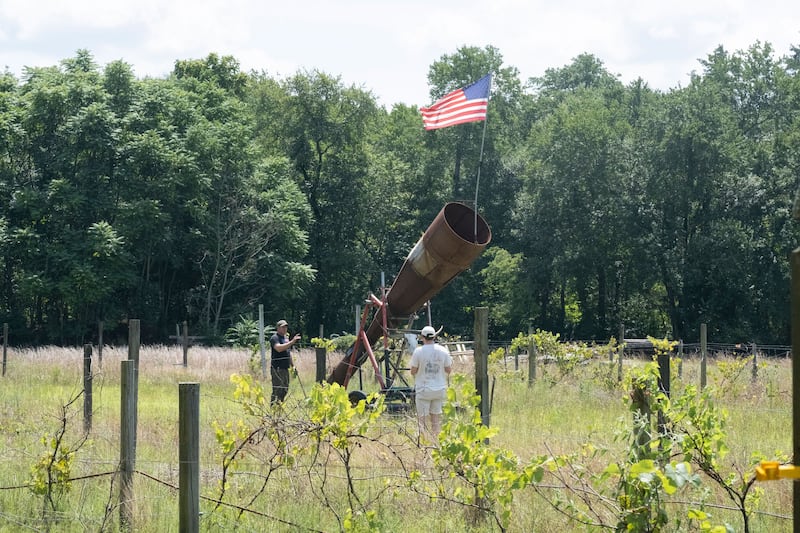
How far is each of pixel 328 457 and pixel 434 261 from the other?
8094 millimetres

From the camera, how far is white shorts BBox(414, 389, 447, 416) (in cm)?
1160

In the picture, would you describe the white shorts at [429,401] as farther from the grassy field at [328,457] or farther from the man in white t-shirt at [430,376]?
the grassy field at [328,457]

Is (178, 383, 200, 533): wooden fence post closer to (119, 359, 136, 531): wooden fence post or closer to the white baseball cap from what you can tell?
(119, 359, 136, 531): wooden fence post

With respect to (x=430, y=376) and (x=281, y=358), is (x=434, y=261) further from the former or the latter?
(x=430, y=376)

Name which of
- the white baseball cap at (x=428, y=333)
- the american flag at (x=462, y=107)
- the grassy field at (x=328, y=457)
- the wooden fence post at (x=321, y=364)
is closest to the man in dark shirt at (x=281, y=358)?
Result: the wooden fence post at (x=321, y=364)

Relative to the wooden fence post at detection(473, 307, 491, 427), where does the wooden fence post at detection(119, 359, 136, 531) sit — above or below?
below

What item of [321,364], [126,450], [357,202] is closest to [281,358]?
[321,364]

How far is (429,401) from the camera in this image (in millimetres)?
11727

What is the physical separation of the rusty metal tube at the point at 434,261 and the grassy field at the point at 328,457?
216cm

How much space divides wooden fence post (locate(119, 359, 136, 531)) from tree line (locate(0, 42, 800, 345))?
30201mm

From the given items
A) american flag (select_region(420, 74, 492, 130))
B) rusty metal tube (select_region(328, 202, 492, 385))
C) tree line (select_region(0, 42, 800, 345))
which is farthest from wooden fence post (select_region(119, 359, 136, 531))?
tree line (select_region(0, 42, 800, 345))

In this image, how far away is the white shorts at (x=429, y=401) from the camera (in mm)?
11602

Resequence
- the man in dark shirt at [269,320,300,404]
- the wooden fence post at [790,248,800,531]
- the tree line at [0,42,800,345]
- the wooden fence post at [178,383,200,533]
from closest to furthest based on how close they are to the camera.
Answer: the wooden fence post at [790,248,800,531], the wooden fence post at [178,383,200,533], the man in dark shirt at [269,320,300,404], the tree line at [0,42,800,345]

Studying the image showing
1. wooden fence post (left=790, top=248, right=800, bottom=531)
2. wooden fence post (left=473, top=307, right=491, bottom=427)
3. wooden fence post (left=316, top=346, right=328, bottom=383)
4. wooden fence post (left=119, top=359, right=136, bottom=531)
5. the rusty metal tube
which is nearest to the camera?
wooden fence post (left=790, top=248, right=800, bottom=531)
